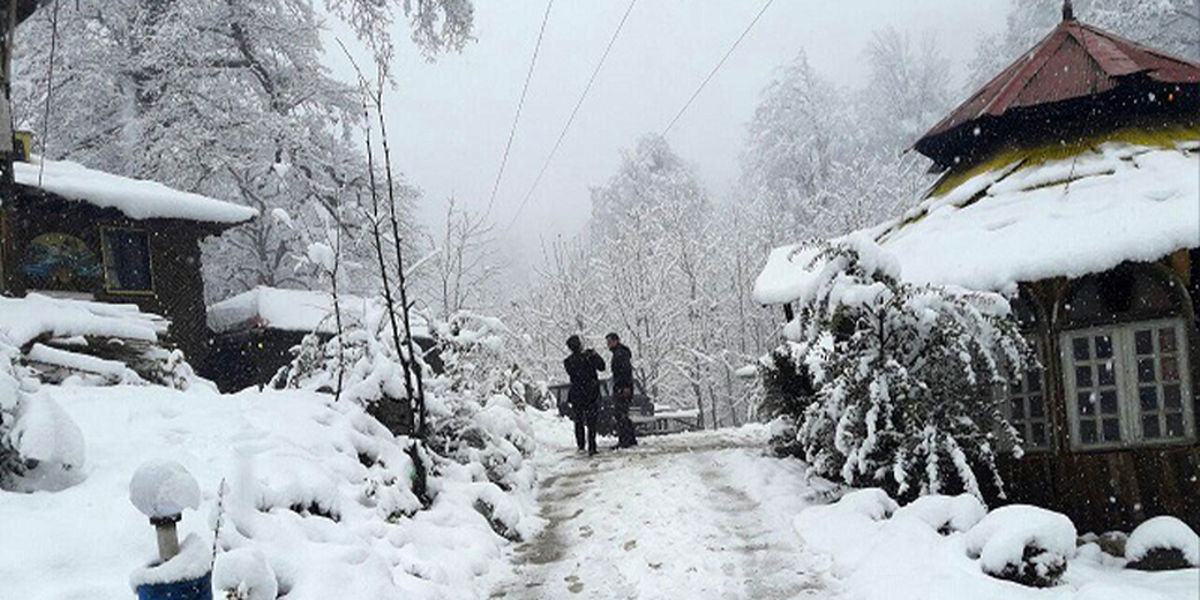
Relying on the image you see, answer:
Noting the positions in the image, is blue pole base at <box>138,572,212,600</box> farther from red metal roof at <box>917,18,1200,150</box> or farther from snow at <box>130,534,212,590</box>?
red metal roof at <box>917,18,1200,150</box>

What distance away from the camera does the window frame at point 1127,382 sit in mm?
7918

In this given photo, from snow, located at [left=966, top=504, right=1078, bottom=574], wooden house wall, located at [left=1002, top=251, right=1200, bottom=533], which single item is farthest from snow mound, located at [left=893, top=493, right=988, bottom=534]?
wooden house wall, located at [left=1002, top=251, right=1200, bottom=533]

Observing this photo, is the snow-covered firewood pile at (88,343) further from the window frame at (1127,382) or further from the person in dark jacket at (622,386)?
the window frame at (1127,382)

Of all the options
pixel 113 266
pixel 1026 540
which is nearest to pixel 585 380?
pixel 1026 540

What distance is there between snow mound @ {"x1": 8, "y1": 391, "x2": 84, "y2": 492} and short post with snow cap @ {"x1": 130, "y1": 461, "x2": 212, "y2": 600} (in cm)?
311

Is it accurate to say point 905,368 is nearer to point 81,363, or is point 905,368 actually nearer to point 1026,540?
point 1026,540

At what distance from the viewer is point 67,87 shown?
1867 centimetres

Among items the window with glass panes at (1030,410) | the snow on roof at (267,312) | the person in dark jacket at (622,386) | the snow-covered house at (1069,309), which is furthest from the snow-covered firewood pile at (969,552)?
the snow on roof at (267,312)

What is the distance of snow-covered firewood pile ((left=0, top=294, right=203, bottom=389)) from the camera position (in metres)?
7.91

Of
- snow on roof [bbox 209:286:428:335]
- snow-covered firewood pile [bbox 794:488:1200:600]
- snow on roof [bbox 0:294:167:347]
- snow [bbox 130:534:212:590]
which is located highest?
snow on roof [bbox 209:286:428:335]

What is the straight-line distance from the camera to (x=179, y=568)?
2783 millimetres

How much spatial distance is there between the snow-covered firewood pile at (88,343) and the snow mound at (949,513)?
24.9 feet

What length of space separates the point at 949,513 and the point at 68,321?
909 cm

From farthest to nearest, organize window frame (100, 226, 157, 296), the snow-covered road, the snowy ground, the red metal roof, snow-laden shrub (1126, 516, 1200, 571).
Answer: window frame (100, 226, 157, 296), the red metal roof, the snow-covered road, the snowy ground, snow-laden shrub (1126, 516, 1200, 571)
